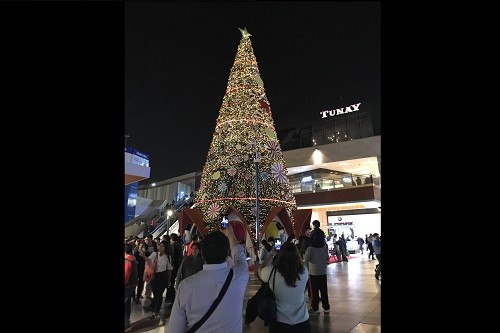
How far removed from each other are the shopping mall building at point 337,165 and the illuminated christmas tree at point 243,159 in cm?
583

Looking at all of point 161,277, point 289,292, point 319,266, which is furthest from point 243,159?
point 289,292

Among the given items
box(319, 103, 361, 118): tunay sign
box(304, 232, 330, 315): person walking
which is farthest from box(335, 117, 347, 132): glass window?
box(304, 232, 330, 315): person walking

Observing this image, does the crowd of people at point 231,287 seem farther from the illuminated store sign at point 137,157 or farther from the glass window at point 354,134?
the glass window at point 354,134

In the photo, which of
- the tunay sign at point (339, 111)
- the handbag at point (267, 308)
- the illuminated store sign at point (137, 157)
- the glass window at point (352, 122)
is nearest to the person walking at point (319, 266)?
the handbag at point (267, 308)

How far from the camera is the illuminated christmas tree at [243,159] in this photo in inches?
464

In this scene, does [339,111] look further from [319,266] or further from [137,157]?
[319,266]

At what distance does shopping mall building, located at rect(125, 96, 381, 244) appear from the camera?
879 inches

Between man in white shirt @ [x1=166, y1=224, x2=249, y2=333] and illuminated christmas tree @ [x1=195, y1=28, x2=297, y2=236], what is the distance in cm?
963

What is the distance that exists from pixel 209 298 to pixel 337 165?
91.4 feet
